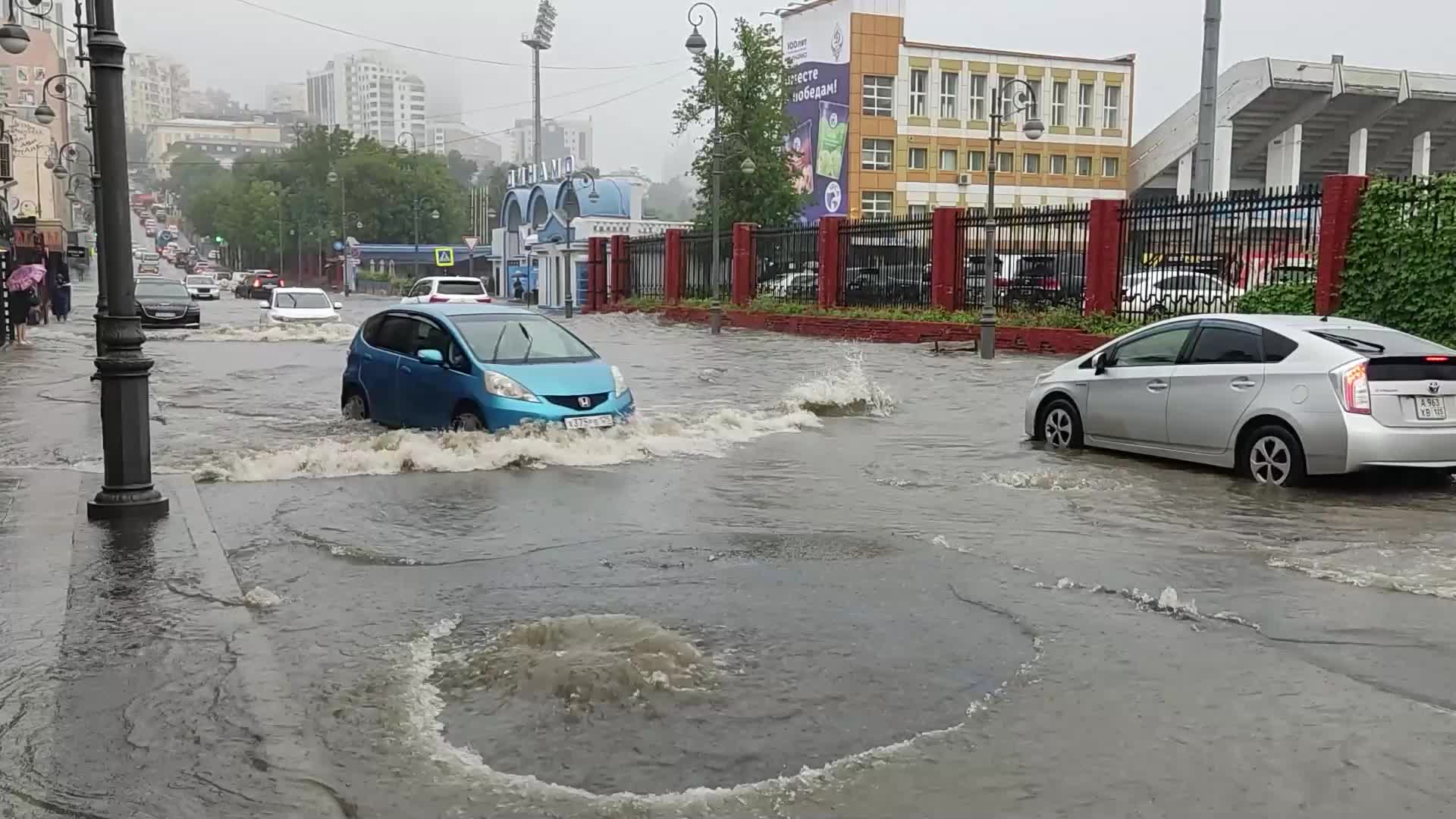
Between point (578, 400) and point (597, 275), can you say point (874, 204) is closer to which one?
point (597, 275)

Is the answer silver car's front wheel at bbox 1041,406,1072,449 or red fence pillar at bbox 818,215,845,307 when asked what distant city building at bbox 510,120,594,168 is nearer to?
red fence pillar at bbox 818,215,845,307

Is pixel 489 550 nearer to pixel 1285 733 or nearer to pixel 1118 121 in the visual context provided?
pixel 1285 733

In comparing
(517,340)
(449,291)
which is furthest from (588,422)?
(449,291)

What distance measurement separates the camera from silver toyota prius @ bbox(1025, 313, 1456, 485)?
9734mm

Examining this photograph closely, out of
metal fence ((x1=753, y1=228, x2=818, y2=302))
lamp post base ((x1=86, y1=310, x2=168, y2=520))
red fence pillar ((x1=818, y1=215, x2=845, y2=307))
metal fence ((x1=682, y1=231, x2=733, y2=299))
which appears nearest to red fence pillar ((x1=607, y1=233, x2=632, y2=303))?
metal fence ((x1=682, y1=231, x2=733, y2=299))

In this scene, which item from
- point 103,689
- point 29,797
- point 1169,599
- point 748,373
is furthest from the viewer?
point 748,373

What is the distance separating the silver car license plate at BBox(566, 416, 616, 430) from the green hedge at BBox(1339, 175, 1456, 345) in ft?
39.9

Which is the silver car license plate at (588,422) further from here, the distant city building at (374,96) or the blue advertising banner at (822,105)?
the distant city building at (374,96)

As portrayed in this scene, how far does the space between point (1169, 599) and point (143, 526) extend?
20.2ft

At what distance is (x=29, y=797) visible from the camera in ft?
13.4

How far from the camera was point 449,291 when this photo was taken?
126 ft

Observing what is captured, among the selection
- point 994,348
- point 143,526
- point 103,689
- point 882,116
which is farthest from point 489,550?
point 882,116

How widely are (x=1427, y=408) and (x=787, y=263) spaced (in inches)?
1115

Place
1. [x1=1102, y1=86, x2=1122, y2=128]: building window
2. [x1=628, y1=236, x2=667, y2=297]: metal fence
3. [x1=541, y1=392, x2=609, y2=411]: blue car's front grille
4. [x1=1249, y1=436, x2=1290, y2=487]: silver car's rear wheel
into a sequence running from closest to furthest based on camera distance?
[x1=1249, y1=436, x2=1290, y2=487]: silver car's rear wheel, [x1=541, y1=392, x2=609, y2=411]: blue car's front grille, [x1=628, y1=236, x2=667, y2=297]: metal fence, [x1=1102, y1=86, x2=1122, y2=128]: building window
